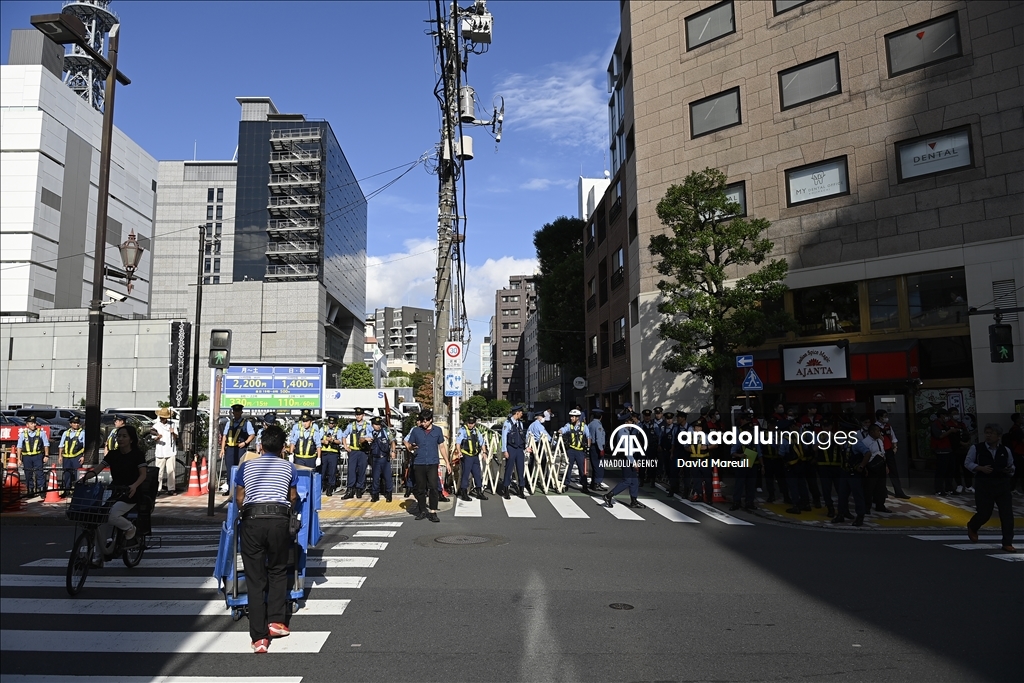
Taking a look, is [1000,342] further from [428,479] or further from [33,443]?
[33,443]

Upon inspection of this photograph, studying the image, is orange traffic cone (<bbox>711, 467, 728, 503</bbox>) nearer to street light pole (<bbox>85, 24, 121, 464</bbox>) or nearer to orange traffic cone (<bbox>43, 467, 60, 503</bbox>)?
street light pole (<bbox>85, 24, 121, 464</bbox>)

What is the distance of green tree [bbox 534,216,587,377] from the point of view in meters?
48.1

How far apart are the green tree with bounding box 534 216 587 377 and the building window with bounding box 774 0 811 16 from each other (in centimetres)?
2540

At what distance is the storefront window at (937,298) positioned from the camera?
18875mm

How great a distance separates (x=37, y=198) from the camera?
226ft

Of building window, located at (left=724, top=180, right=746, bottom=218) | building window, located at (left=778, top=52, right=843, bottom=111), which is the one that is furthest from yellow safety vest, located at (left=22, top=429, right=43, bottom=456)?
building window, located at (left=778, top=52, right=843, bottom=111)

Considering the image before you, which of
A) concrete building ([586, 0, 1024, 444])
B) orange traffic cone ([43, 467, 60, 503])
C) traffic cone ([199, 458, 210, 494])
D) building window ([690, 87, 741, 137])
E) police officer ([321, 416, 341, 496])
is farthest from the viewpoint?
building window ([690, 87, 741, 137])

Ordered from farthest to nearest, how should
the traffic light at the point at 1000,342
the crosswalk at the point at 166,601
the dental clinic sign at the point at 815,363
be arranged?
the dental clinic sign at the point at 815,363 → the traffic light at the point at 1000,342 → the crosswalk at the point at 166,601

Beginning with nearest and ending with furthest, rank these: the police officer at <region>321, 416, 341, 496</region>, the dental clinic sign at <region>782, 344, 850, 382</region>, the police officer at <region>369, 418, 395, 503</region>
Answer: the police officer at <region>369, 418, 395, 503</region>, the police officer at <region>321, 416, 341, 496</region>, the dental clinic sign at <region>782, 344, 850, 382</region>

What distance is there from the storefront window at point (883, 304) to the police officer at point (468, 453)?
12905 mm

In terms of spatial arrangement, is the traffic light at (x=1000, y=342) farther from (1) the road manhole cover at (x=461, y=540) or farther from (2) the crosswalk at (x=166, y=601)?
(2) the crosswalk at (x=166, y=601)

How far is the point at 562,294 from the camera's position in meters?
48.4

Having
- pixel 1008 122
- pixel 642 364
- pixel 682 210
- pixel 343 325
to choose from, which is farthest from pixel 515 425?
pixel 343 325

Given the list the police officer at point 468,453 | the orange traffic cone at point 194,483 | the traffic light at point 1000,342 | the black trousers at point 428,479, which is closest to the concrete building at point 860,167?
the traffic light at point 1000,342
